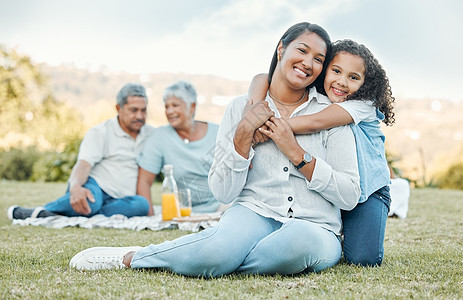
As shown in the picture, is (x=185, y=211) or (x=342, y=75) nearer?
(x=342, y=75)

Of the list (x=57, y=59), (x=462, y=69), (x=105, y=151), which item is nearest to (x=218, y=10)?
(x=57, y=59)

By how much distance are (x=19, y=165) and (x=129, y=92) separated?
28.9 ft

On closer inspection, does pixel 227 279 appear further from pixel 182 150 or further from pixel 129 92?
pixel 129 92

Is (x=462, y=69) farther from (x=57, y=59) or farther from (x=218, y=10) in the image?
(x=57, y=59)

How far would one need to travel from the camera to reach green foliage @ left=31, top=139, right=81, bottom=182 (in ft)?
35.5

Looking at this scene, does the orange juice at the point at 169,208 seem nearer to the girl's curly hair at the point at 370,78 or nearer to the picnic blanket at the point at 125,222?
the picnic blanket at the point at 125,222

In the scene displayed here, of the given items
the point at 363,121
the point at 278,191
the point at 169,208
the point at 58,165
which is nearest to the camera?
the point at 278,191

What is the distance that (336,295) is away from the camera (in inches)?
73.5

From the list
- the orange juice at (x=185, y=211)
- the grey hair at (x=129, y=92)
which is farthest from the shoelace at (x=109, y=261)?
the grey hair at (x=129, y=92)

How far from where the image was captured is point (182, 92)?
14.9ft

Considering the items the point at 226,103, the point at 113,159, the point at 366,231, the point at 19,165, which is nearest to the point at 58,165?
the point at 19,165


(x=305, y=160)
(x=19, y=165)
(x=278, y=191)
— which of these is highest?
(x=305, y=160)

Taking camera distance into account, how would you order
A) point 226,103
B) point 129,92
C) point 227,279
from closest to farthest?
1. point 227,279
2. point 129,92
3. point 226,103

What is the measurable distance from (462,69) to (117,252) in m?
28.4
